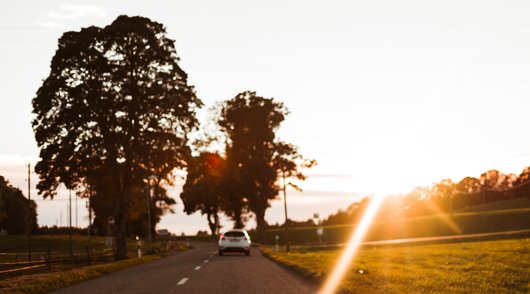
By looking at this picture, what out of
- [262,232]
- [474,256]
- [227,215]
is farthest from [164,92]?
[227,215]

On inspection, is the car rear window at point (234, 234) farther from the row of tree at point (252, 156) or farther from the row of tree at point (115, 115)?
the row of tree at point (252, 156)

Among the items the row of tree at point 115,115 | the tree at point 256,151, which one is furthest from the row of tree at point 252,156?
the row of tree at point 115,115

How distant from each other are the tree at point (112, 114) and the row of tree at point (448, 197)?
74442 millimetres

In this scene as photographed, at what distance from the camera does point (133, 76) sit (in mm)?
38719

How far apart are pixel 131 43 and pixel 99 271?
1855cm

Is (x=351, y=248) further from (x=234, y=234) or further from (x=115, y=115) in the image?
(x=115, y=115)

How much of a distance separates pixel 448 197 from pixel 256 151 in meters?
65.4

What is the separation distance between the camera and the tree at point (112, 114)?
37.2 metres

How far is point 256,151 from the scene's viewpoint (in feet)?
219

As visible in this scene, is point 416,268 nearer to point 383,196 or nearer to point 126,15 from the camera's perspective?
point 126,15

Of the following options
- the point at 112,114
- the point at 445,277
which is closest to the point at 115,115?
the point at 112,114

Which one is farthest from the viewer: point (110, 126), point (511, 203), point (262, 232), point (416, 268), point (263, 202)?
point (511, 203)

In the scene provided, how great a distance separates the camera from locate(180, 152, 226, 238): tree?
68375mm

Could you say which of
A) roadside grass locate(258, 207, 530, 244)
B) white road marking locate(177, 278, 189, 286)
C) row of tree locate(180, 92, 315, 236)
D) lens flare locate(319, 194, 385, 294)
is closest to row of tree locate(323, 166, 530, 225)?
lens flare locate(319, 194, 385, 294)
